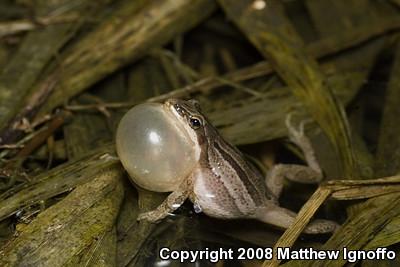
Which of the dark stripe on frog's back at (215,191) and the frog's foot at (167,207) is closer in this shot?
the frog's foot at (167,207)

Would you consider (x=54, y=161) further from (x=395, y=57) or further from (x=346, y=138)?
(x=395, y=57)

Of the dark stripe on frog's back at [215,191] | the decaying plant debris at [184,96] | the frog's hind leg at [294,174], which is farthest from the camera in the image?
the frog's hind leg at [294,174]

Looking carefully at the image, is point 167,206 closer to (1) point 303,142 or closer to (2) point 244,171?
(2) point 244,171

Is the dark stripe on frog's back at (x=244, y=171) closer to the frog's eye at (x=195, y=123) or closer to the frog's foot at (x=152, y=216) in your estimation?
the frog's eye at (x=195, y=123)

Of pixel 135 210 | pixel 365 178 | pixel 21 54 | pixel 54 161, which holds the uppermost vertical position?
pixel 21 54

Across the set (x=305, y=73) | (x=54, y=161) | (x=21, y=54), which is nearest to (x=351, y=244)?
(x=305, y=73)

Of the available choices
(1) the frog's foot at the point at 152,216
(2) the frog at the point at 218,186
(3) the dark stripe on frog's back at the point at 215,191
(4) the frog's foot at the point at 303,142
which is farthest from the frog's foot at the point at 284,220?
(1) the frog's foot at the point at 152,216

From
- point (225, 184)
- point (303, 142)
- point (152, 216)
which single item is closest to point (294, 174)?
point (303, 142)

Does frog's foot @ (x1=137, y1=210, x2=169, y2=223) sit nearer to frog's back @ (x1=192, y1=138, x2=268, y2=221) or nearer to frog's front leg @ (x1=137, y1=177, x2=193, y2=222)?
frog's front leg @ (x1=137, y1=177, x2=193, y2=222)
